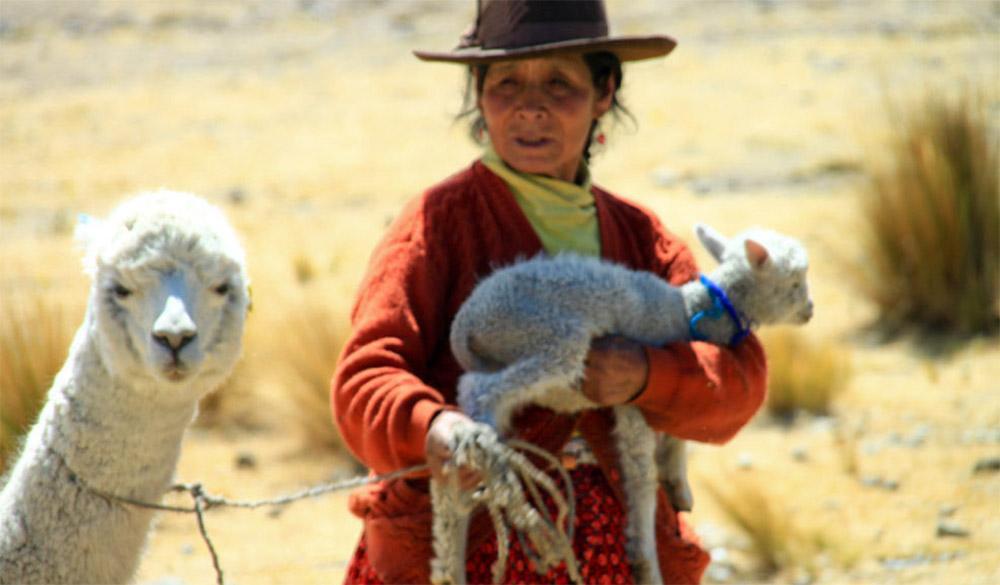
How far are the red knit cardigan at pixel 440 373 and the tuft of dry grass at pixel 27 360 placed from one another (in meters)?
3.15

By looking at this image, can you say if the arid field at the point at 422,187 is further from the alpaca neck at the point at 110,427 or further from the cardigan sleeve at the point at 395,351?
the alpaca neck at the point at 110,427

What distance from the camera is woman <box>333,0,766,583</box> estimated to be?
10.5ft

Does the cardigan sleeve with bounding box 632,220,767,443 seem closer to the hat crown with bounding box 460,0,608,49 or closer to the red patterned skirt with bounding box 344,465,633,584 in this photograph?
the red patterned skirt with bounding box 344,465,633,584

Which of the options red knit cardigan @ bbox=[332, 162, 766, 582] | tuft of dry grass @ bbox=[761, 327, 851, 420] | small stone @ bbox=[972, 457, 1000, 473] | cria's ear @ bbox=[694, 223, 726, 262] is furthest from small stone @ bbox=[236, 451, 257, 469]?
red knit cardigan @ bbox=[332, 162, 766, 582]

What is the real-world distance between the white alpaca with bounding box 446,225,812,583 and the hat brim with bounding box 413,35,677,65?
19.3 inches

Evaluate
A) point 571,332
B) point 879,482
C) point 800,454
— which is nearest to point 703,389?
point 571,332

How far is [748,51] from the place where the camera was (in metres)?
20.0

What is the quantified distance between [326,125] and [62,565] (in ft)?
49.0

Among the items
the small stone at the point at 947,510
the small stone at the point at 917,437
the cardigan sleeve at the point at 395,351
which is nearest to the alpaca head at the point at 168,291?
the cardigan sleeve at the point at 395,351

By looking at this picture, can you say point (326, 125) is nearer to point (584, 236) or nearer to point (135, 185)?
point (135, 185)

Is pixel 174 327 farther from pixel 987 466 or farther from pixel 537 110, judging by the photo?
pixel 987 466

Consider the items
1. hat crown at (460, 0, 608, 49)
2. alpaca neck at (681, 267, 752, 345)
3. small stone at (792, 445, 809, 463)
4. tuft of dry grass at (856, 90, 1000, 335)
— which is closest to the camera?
hat crown at (460, 0, 608, 49)

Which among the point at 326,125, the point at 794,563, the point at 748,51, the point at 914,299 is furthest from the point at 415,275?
the point at 748,51

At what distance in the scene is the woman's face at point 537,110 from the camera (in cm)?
334
